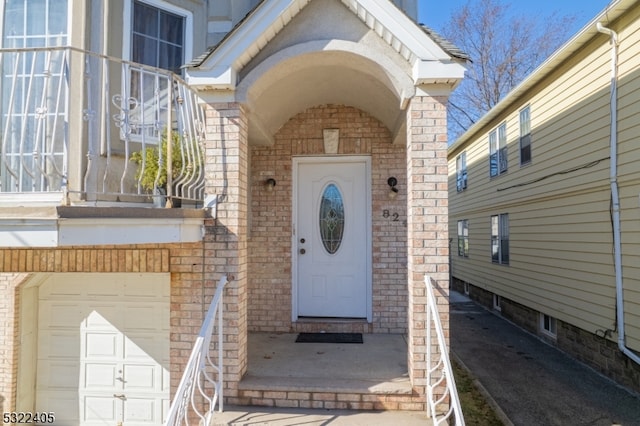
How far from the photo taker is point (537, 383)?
5.73 m

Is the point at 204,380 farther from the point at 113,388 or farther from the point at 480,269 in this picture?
the point at 480,269

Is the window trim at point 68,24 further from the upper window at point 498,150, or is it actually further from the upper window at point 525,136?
the upper window at point 498,150

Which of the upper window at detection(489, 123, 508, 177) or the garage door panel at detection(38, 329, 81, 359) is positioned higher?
the upper window at detection(489, 123, 508, 177)

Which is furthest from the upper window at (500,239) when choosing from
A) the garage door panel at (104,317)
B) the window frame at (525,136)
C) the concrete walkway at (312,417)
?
the garage door panel at (104,317)

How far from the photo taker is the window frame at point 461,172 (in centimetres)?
1367

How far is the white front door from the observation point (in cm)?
549

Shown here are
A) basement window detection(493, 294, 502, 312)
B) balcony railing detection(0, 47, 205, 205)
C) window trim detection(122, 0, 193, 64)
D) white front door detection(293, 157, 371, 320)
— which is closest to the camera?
balcony railing detection(0, 47, 205, 205)

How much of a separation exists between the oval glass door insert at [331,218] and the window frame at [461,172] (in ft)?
30.4

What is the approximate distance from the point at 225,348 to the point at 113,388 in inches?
Answer: 87.9

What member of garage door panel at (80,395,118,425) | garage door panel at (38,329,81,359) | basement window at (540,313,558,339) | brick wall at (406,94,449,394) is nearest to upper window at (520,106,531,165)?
basement window at (540,313,558,339)

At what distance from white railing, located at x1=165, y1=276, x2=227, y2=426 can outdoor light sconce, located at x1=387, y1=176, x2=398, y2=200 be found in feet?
8.93

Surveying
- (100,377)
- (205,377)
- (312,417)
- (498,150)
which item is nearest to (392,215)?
(312,417)

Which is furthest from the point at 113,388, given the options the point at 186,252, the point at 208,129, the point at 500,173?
the point at 500,173

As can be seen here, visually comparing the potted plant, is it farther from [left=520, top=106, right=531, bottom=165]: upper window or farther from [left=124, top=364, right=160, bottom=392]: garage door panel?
[left=520, top=106, right=531, bottom=165]: upper window
